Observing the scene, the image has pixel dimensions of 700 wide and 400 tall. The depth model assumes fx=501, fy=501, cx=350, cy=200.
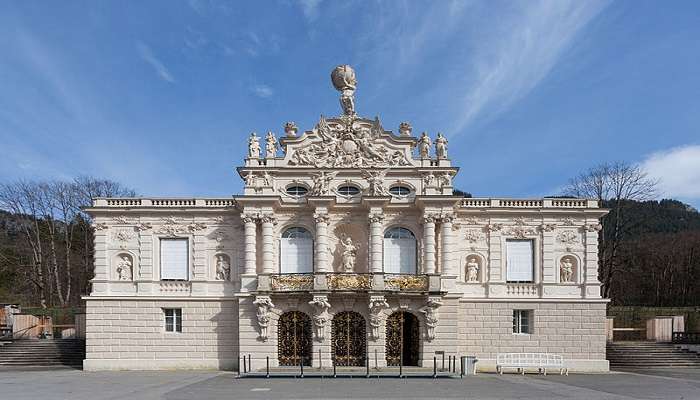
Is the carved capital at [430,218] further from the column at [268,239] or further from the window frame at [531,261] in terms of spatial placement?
the column at [268,239]

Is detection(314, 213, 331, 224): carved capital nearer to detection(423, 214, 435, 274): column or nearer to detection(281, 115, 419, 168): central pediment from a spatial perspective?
detection(281, 115, 419, 168): central pediment

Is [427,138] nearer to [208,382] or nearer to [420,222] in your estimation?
[420,222]

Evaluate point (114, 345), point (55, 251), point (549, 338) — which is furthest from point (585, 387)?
point (55, 251)

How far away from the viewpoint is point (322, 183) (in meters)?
26.6

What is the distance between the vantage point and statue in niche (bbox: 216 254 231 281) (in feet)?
88.2

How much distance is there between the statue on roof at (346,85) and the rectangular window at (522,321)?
14060 mm

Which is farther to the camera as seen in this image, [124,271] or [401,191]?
[401,191]

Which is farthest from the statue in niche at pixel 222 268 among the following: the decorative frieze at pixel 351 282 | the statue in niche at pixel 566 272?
the statue in niche at pixel 566 272

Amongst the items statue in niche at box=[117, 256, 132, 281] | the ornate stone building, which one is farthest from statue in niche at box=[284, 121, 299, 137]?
statue in niche at box=[117, 256, 132, 281]

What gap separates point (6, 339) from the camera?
99.0ft

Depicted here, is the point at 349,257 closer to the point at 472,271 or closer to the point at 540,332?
the point at 472,271

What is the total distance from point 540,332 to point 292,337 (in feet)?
42.7

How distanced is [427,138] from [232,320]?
14257 mm

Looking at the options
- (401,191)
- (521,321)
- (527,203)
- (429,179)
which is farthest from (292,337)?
(527,203)
